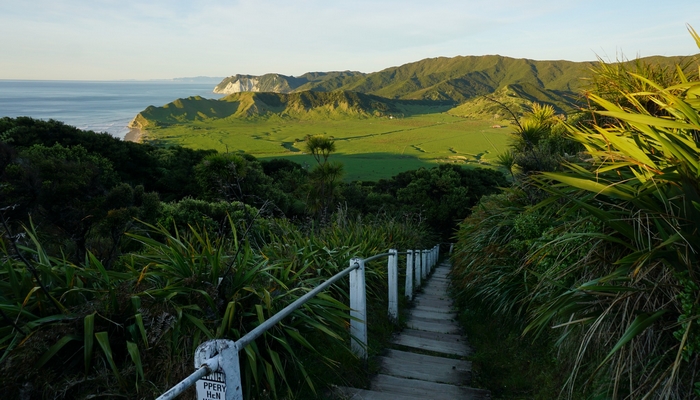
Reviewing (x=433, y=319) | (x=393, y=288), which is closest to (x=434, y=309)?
(x=433, y=319)

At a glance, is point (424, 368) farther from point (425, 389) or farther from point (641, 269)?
point (641, 269)

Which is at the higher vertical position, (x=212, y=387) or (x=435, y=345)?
(x=212, y=387)

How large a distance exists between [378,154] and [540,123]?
115 metres

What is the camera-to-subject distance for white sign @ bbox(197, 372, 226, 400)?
182cm

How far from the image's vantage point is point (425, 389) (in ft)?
12.0

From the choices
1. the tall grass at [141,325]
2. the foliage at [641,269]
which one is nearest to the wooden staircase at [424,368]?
the tall grass at [141,325]

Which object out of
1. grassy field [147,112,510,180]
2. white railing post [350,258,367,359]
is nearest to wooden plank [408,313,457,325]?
white railing post [350,258,367,359]

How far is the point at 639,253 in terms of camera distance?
8.68 feet

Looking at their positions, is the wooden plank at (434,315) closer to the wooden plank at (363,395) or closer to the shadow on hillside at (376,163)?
the wooden plank at (363,395)

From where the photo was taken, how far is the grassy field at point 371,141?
105 m

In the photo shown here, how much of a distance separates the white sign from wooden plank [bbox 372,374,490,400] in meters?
2.05

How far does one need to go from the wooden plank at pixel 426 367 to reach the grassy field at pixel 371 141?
80.2 metres

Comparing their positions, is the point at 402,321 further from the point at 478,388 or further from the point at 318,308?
the point at 318,308

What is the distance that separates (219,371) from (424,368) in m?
2.86
